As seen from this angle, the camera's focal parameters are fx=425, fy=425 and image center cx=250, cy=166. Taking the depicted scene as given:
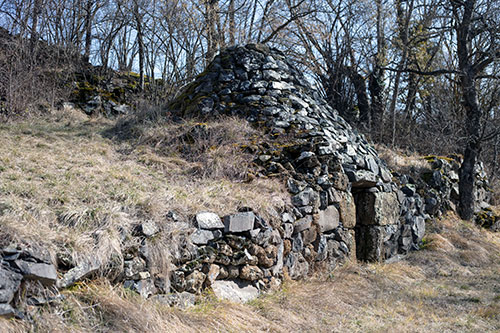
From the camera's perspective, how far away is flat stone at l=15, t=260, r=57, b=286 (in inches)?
119

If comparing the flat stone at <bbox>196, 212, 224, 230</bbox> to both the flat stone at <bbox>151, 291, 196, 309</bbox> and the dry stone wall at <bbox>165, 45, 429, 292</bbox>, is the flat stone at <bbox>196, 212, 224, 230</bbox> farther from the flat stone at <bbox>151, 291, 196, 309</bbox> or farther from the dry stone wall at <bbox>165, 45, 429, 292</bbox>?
the flat stone at <bbox>151, 291, 196, 309</bbox>

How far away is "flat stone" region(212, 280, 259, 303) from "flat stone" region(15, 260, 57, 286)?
161 cm

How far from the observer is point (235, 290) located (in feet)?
14.7

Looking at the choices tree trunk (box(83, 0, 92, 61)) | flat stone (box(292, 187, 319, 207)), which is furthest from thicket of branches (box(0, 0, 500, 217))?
flat stone (box(292, 187, 319, 207))

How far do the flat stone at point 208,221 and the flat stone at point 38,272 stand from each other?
156 cm

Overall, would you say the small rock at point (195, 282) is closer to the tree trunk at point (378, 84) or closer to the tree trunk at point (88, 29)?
the tree trunk at point (378, 84)

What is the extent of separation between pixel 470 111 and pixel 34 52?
35.3ft

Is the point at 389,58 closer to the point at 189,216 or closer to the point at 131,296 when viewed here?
the point at 189,216

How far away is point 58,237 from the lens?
11.4ft

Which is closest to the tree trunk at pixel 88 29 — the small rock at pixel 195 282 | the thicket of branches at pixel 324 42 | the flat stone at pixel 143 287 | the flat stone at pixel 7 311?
the thicket of branches at pixel 324 42

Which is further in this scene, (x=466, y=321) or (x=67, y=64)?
(x=67, y=64)

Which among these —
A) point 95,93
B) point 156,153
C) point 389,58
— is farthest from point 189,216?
point 389,58

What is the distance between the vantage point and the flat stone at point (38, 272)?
3.04 m

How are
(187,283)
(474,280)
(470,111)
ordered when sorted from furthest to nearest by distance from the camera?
(470,111) < (474,280) < (187,283)
